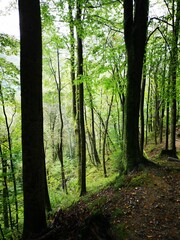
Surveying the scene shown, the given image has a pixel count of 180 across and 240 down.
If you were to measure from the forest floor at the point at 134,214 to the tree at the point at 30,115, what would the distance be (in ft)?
1.75

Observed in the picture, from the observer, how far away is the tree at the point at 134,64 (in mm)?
6254

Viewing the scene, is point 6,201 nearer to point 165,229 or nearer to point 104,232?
point 104,232

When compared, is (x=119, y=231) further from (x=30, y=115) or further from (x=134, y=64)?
(x=134, y=64)

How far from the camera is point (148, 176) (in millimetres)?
5551

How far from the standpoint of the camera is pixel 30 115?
11.5ft

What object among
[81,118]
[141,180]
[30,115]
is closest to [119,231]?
[141,180]

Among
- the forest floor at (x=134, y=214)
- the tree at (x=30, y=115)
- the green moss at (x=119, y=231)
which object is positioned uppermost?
the tree at (x=30, y=115)

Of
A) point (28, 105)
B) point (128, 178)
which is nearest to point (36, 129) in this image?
point (28, 105)

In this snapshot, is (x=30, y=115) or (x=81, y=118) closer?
(x=30, y=115)

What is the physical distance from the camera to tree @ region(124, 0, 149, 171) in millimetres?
6254

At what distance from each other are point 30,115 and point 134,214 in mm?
3049

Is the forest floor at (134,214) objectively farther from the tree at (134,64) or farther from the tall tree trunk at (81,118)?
the tall tree trunk at (81,118)

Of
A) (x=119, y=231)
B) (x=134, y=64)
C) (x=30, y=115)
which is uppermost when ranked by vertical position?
(x=134, y=64)

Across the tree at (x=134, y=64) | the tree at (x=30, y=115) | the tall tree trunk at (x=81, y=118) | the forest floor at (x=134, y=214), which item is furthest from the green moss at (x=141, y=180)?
the tall tree trunk at (x=81, y=118)
